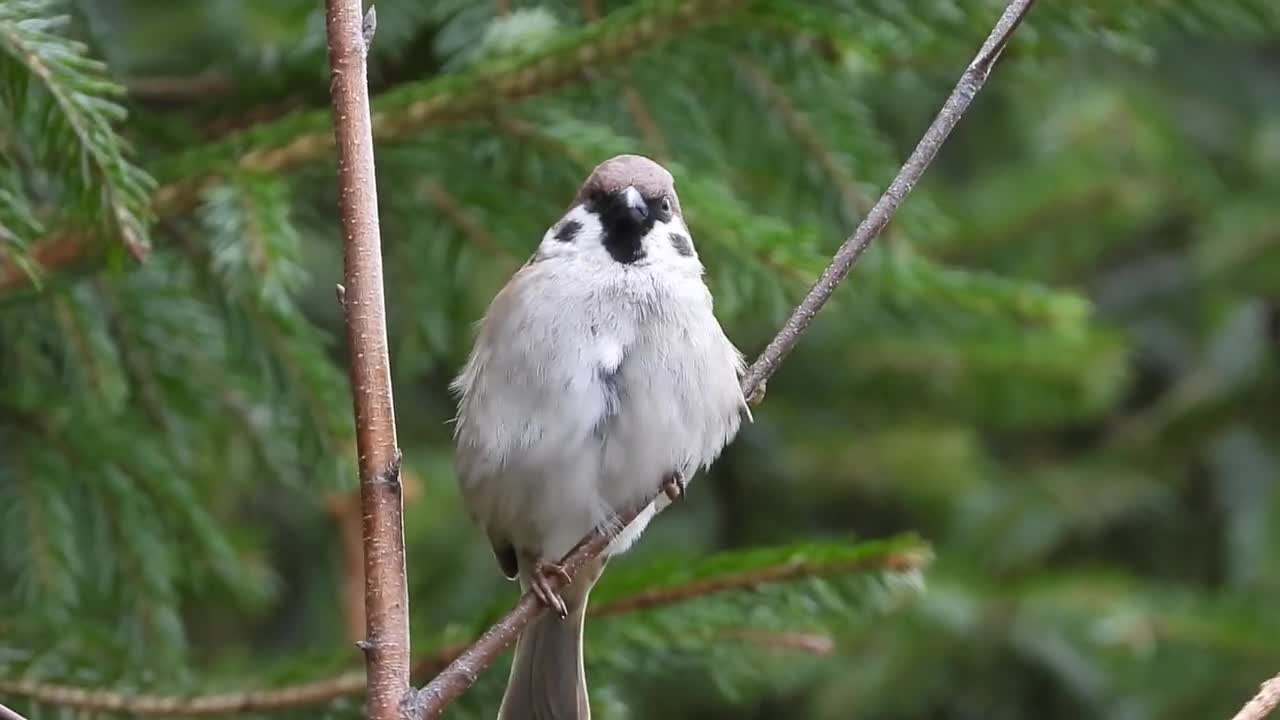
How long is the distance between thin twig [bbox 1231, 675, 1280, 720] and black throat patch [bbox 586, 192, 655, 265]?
1043 millimetres

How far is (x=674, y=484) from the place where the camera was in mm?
2102

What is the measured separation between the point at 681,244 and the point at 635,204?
9cm

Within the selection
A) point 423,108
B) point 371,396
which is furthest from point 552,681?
point 371,396

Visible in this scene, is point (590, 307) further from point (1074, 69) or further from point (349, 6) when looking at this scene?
point (1074, 69)

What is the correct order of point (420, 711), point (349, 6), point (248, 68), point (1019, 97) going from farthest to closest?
point (1019, 97)
point (248, 68)
point (349, 6)
point (420, 711)

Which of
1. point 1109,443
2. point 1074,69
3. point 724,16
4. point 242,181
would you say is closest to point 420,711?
point 242,181

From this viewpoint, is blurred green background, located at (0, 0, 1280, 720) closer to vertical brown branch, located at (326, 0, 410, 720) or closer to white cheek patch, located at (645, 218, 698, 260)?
white cheek patch, located at (645, 218, 698, 260)

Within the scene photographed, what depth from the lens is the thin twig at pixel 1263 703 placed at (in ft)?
4.56

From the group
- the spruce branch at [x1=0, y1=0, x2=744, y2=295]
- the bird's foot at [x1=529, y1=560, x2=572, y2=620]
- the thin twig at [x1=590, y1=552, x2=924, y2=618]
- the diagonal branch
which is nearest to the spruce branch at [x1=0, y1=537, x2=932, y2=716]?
the thin twig at [x1=590, y1=552, x2=924, y2=618]

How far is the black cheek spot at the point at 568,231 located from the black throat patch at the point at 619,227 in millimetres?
33

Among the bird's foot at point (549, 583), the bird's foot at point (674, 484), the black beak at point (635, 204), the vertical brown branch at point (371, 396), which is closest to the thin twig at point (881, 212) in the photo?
the bird's foot at point (549, 583)

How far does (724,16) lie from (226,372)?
94 centimetres

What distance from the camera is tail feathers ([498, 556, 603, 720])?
2.15 metres

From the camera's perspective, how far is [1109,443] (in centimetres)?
458
